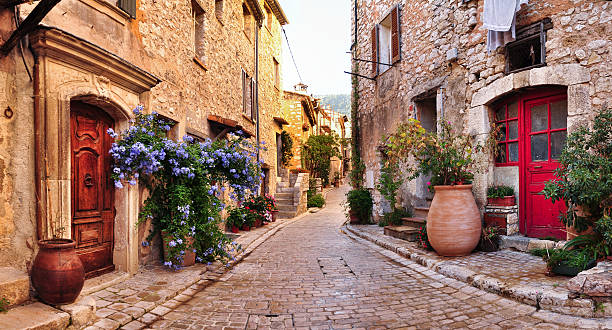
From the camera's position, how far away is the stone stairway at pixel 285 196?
1412 cm

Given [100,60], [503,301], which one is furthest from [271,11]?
[503,301]

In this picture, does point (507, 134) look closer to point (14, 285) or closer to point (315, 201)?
point (14, 285)

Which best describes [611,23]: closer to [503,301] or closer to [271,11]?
[503,301]

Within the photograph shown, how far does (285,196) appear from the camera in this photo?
1530 centimetres

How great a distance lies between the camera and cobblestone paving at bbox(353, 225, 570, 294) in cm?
374

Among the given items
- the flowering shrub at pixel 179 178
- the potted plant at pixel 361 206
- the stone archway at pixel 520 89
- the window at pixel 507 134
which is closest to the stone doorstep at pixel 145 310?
the flowering shrub at pixel 179 178

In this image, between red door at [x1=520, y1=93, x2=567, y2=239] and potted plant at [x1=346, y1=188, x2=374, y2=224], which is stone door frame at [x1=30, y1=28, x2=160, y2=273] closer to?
red door at [x1=520, y1=93, x2=567, y2=239]

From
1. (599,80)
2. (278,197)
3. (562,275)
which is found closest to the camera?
(562,275)

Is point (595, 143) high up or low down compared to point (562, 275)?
up

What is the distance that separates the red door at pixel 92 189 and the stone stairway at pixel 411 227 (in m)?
5.34

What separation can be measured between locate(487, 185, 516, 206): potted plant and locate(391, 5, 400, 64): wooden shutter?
15.2ft

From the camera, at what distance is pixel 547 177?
5238 millimetres

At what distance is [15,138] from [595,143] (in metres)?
6.41

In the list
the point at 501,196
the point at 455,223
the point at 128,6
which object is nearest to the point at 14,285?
the point at 128,6
